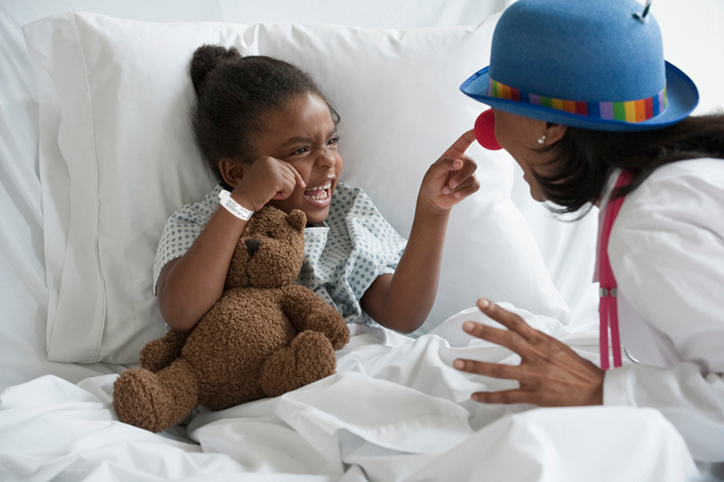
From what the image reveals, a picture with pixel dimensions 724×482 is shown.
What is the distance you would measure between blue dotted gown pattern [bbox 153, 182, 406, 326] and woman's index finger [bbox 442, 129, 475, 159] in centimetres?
23

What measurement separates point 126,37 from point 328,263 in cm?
59

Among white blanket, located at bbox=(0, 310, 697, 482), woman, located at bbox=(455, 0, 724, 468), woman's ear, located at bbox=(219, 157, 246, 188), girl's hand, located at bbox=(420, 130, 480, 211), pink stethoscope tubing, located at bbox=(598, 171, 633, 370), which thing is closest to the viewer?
white blanket, located at bbox=(0, 310, 697, 482)

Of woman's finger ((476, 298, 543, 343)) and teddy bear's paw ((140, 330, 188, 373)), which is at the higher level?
woman's finger ((476, 298, 543, 343))

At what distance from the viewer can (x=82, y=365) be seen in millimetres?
1098

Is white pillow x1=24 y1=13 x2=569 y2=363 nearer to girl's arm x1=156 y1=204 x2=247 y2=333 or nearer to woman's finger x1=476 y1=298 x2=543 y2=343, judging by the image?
girl's arm x1=156 y1=204 x2=247 y2=333

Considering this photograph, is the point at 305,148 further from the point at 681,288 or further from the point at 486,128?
the point at 681,288

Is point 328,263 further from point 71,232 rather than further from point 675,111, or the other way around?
point 675,111

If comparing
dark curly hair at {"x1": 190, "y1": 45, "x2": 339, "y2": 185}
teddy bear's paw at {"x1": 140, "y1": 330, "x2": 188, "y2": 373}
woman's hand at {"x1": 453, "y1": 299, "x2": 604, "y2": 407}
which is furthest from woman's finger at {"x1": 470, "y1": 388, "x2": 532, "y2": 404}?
dark curly hair at {"x1": 190, "y1": 45, "x2": 339, "y2": 185}

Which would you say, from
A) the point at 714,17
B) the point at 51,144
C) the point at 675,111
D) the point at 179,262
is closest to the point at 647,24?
the point at 675,111

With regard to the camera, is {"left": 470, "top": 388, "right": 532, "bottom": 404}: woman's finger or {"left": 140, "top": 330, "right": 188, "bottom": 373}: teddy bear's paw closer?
{"left": 470, "top": 388, "right": 532, "bottom": 404}: woman's finger

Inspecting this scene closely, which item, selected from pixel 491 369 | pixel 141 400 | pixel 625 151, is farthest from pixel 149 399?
pixel 625 151

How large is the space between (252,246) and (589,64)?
0.54 m

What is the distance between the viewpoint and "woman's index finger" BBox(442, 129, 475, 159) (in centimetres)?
100

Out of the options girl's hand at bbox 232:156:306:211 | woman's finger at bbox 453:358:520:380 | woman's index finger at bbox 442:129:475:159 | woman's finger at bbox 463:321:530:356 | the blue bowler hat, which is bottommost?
woman's finger at bbox 453:358:520:380
